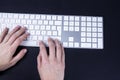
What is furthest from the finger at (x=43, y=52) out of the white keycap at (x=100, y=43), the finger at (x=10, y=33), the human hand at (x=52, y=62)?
the white keycap at (x=100, y=43)

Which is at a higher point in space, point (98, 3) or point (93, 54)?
point (98, 3)

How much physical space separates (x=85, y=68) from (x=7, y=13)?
388 mm

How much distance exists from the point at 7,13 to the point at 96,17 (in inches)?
14.4

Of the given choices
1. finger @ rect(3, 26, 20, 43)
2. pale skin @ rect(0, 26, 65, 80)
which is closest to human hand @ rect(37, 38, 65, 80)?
→ pale skin @ rect(0, 26, 65, 80)

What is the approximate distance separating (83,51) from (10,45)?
11.6 inches

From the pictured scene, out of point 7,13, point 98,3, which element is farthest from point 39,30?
point 98,3

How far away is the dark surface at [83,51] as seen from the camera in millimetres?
984

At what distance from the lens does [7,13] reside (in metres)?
1.00

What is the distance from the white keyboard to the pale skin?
24 millimetres

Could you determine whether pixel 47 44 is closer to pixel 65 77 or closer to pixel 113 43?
pixel 65 77

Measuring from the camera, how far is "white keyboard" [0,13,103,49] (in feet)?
3.23

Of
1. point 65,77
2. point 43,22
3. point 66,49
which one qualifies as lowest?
point 65,77

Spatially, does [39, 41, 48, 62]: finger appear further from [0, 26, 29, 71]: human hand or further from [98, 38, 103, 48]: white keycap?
[98, 38, 103, 48]: white keycap

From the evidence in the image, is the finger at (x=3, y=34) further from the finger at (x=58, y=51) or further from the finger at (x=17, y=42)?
the finger at (x=58, y=51)
